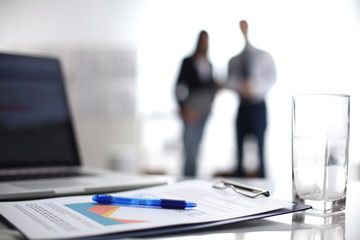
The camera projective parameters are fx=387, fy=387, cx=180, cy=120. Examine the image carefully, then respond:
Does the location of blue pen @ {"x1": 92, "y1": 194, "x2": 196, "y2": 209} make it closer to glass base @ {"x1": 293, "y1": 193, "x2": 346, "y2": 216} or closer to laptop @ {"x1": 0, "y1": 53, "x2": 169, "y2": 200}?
glass base @ {"x1": 293, "y1": 193, "x2": 346, "y2": 216}

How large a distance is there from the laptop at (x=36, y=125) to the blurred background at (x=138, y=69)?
1521 millimetres

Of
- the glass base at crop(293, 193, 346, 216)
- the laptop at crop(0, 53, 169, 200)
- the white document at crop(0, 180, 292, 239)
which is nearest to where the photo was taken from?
the white document at crop(0, 180, 292, 239)

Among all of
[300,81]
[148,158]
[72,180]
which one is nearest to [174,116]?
[148,158]

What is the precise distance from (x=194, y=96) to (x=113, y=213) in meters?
2.19


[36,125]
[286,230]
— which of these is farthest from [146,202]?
[36,125]

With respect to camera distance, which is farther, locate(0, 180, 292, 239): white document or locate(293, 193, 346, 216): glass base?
locate(293, 193, 346, 216): glass base

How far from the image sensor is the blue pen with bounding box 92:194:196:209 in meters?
0.46

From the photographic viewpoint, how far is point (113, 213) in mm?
428

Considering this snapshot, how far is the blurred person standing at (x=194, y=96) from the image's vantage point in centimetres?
251

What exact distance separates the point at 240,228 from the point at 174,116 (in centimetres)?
267

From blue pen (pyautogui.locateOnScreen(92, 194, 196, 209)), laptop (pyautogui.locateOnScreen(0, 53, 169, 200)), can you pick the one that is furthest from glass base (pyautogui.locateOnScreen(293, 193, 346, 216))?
laptop (pyautogui.locateOnScreen(0, 53, 169, 200))

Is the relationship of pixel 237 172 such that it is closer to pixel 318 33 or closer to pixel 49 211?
pixel 318 33

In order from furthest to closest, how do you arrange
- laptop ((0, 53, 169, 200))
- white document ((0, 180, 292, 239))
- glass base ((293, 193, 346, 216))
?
laptop ((0, 53, 169, 200))
glass base ((293, 193, 346, 216))
white document ((0, 180, 292, 239))

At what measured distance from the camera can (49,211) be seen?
436 millimetres
